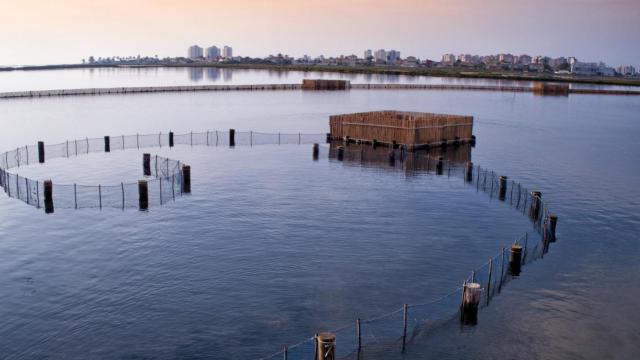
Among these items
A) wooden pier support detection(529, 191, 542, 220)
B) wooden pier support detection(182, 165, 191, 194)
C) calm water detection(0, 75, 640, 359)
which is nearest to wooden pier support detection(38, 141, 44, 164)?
calm water detection(0, 75, 640, 359)

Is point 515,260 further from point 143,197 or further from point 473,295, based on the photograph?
point 143,197

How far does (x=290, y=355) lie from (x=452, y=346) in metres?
6.40

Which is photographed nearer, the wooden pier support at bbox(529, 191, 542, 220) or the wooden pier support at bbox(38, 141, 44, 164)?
the wooden pier support at bbox(529, 191, 542, 220)

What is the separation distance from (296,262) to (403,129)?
3670cm

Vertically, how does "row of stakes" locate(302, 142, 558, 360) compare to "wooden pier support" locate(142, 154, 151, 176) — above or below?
below

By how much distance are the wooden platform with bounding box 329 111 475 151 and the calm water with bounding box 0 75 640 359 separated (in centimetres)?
816

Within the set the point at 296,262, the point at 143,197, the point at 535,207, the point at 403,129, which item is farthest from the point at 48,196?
the point at 403,129

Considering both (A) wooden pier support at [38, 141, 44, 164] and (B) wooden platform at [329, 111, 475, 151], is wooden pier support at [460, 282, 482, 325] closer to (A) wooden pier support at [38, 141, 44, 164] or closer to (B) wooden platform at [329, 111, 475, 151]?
(B) wooden platform at [329, 111, 475, 151]

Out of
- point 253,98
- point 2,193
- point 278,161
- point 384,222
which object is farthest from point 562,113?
point 2,193

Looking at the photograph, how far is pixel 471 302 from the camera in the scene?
82.6 ft

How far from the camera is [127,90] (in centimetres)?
15912

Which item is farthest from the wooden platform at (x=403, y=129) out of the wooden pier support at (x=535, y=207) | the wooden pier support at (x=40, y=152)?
the wooden pier support at (x=40, y=152)

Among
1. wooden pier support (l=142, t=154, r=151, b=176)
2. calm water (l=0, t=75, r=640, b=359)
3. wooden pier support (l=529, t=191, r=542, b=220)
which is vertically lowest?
calm water (l=0, t=75, r=640, b=359)

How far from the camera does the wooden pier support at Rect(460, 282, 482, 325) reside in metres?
25.1
